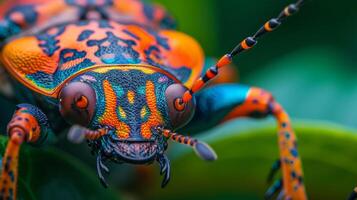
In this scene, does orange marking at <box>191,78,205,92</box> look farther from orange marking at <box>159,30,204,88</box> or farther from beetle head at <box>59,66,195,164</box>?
orange marking at <box>159,30,204,88</box>

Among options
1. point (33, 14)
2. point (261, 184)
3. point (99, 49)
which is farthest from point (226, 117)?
point (33, 14)

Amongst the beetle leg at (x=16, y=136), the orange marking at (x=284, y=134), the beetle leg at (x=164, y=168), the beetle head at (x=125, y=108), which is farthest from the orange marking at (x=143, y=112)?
the orange marking at (x=284, y=134)

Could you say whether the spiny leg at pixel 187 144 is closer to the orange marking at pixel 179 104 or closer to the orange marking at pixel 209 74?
the orange marking at pixel 179 104

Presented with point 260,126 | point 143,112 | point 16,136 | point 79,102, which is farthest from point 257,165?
point 16,136

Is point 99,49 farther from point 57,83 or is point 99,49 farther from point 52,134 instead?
point 52,134

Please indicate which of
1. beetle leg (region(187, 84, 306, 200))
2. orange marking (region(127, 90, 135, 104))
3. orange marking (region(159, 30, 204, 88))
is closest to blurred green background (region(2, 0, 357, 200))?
beetle leg (region(187, 84, 306, 200))

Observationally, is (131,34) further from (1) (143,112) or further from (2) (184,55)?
(1) (143,112)
